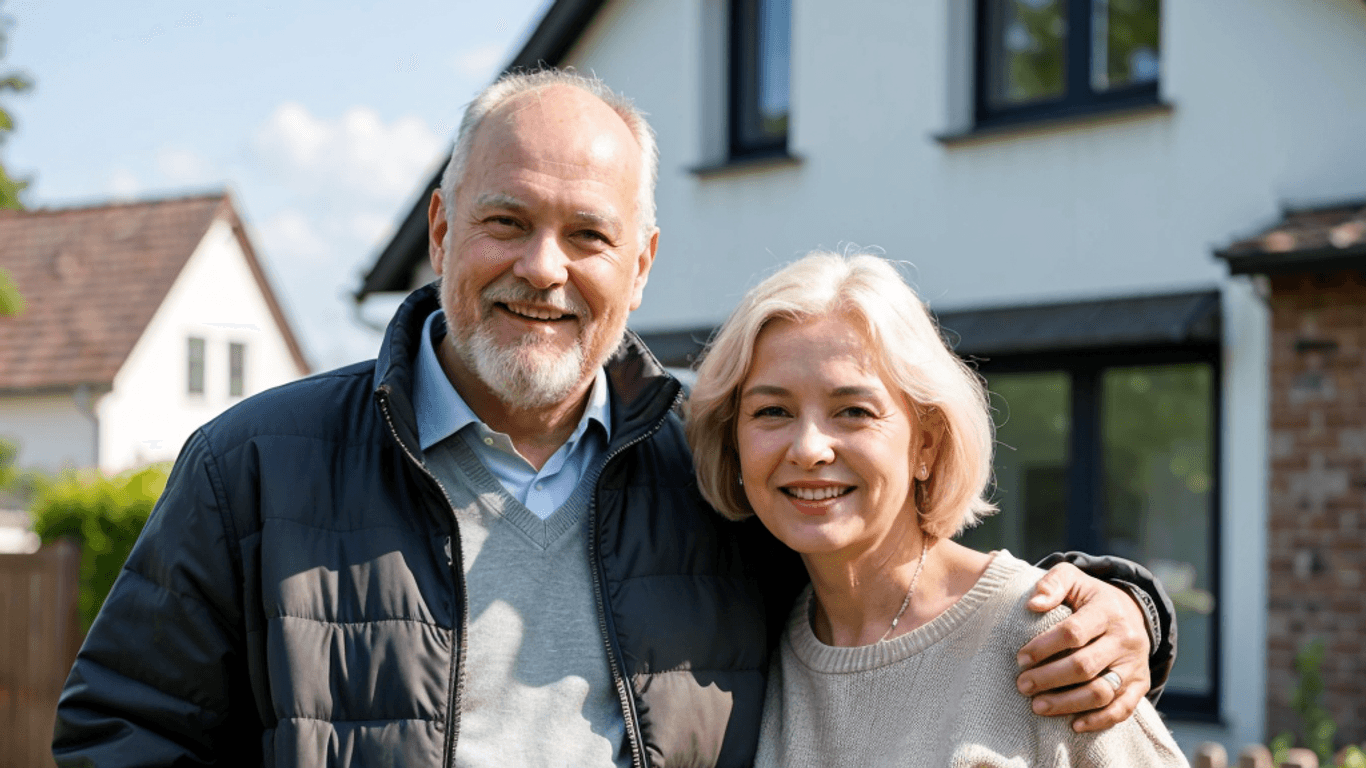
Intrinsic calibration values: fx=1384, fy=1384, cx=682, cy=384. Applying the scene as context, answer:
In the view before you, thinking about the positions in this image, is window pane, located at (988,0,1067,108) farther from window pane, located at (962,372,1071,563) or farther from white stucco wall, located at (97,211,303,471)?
white stucco wall, located at (97,211,303,471)

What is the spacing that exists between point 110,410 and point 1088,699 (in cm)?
2704

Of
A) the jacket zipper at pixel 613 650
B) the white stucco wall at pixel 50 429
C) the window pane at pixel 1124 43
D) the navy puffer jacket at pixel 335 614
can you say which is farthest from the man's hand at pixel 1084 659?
the white stucco wall at pixel 50 429

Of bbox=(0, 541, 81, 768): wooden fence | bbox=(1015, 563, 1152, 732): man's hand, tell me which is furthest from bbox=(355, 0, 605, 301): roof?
bbox=(1015, 563, 1152, 732): man's hand

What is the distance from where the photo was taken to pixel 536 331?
2654 millimetres

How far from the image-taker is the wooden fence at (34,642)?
8.32 meters

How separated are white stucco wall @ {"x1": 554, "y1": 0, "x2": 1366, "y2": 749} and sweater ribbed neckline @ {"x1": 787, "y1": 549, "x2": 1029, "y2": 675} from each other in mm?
5217

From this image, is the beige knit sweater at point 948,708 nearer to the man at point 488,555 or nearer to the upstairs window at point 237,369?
the man at point 488,555

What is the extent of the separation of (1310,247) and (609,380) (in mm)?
4832

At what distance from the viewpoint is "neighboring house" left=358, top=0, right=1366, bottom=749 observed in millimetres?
7031

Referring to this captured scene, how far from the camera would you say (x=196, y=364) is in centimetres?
2970

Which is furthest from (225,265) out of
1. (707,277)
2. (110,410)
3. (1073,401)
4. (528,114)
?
(528,114)

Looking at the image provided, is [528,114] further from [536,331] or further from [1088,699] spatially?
[1088,699]

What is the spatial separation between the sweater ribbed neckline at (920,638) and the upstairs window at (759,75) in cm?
721

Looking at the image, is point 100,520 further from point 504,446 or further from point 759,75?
point 504,446
